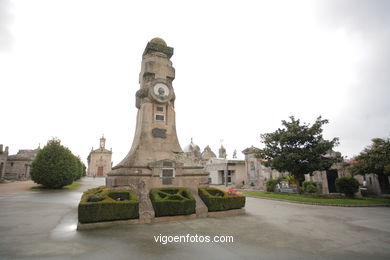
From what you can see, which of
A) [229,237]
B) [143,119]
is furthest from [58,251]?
[143,119]

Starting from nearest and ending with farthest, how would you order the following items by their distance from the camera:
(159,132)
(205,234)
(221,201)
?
(205,234) < (221,201) < (159,132)

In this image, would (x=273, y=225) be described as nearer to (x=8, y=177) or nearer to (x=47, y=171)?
(x=47, y=171)

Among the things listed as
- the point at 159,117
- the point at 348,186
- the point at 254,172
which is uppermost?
the point at 159,117

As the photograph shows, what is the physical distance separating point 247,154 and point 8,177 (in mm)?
49171

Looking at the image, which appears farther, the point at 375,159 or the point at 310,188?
the point at 310,188

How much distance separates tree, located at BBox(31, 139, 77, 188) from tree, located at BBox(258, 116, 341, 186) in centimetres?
2409

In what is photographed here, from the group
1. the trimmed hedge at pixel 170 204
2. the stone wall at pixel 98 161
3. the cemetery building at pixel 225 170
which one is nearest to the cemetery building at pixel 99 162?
the stone wall at pixel 98 161

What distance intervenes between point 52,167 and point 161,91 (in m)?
19.5

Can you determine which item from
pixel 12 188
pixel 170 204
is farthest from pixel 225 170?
pixel 170 204

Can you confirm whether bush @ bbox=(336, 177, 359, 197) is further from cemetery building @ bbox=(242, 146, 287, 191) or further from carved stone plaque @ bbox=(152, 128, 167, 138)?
carved stone plaque @ bbox=(152, 128, 167, 138)

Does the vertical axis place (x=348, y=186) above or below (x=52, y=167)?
below

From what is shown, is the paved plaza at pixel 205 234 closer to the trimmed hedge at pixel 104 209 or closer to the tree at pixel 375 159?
the trimmed hedge at pixel 104 209

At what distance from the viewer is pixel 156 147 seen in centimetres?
1419

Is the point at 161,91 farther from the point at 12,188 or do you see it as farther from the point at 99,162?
the point at 99,162
